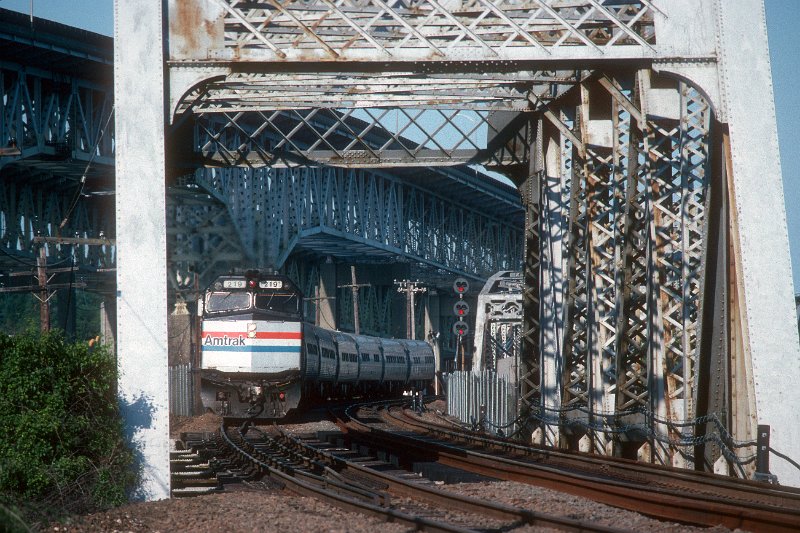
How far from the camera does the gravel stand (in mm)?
9766

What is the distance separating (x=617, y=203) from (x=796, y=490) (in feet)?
18.7

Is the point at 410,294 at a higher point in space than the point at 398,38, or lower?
lower

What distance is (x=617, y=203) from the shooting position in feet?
50.9

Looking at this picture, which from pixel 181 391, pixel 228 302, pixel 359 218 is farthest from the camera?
pixel 359 218

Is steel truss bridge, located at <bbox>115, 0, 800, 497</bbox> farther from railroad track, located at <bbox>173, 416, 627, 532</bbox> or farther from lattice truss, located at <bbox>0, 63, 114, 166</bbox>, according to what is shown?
lattice truss, located at <bbox>0, 63, 114, 166</bbox>

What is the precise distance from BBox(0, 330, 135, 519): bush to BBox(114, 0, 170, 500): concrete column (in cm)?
29

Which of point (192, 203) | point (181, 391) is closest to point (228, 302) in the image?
point (181, 391)

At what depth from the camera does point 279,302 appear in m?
25.9

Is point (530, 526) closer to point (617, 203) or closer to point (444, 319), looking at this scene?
point (617, 203)

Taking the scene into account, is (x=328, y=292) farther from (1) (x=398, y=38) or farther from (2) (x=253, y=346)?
(1) (x=398, y=38)

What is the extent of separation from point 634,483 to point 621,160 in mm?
5314

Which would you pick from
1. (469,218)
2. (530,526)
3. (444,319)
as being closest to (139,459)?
(530,526)

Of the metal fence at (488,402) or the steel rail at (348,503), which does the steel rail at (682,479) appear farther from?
the metal fence at (488,402)

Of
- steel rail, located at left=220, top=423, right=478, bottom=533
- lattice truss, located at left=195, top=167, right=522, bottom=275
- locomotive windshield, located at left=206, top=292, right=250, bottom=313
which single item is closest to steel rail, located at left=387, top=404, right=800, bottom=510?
steel rail, located at left=220, top=423, right=478, bottom=533
